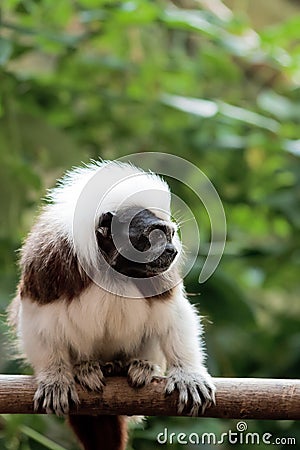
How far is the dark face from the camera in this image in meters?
1.33

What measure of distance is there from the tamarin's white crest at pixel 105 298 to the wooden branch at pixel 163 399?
0.02m

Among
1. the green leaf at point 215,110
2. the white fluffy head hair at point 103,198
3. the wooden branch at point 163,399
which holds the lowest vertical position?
the wooden branch at point 163,399

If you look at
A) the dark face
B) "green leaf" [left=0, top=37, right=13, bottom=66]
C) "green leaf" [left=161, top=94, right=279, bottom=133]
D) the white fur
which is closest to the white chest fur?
the white fur

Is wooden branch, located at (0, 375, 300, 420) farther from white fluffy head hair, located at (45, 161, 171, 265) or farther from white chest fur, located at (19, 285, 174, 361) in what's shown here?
white fluffy head hair, located at (45, 161, 171, 265)

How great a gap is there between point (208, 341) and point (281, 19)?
235 cm

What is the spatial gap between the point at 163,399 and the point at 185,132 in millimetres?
1528

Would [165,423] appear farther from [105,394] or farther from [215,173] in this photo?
[215,173]

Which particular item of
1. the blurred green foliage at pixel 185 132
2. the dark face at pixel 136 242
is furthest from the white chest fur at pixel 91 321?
the blurred green foliage at pixel 185 132

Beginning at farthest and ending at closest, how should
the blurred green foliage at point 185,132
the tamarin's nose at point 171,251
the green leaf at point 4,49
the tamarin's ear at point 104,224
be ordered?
the blurred green foliage at point 185,132 < the green leaf at point 4,49 < the tamarin's ear at point 104,224 < the tamarin's nose at point 171,251

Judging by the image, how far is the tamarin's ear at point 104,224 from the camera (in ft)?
4.63

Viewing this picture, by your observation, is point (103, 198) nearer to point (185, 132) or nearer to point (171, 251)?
point (171, 251)

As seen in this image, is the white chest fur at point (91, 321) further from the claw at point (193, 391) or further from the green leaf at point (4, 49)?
the green leaf at point (4, 49)

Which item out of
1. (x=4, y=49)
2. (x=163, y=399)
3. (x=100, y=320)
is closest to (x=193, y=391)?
(x=163, y=399)

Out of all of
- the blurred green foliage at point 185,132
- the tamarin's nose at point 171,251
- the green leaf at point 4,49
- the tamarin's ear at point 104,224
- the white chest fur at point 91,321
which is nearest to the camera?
the tamarin's nose at point 171,251
